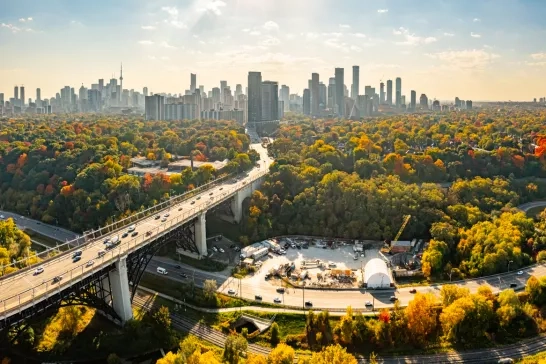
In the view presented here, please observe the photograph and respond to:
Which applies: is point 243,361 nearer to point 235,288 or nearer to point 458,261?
point 235,288

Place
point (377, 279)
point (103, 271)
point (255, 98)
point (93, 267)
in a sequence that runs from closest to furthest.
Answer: point (93, 267) → point (103, 271) → point (377, 279) → point (255, 98)

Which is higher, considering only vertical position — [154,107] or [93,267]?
[154,107]

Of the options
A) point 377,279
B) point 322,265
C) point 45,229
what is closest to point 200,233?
Result: point 322,265

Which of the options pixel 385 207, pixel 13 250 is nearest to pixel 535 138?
pixel 385 207

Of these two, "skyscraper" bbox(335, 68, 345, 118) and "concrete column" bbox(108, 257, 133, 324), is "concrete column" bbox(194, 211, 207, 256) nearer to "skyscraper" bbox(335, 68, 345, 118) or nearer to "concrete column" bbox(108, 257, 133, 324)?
"concrete column" bbox(108, 257, 133, 324)

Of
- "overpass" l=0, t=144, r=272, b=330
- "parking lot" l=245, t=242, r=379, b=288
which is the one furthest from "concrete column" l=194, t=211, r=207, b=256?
"parking lot" l=245, t=242, r=379, b=288

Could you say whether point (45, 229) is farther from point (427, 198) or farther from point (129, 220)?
point (427, 198)
